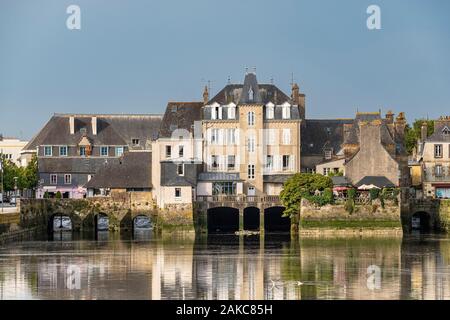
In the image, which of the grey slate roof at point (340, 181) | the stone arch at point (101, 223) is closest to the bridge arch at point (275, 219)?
the grey slate roof at point (340, 181)

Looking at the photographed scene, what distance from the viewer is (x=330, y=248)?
305 ft

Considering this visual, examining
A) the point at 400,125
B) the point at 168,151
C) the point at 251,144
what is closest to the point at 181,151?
the point at 168,151

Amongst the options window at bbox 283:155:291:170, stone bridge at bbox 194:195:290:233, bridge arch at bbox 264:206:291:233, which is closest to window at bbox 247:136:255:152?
window at bbox 283:155:291:170

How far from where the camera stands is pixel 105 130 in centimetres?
14100

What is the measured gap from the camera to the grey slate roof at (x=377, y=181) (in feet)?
368

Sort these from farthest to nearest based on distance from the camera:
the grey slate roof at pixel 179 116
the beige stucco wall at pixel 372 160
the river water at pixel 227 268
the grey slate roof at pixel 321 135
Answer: the grey slate roof at pixel 321 135 < the grey slate roof at pixel 179 116 < the beige stucco wall at pixel 372 160 < the river water at pixel 227 268

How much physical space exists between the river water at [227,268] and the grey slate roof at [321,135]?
2392 centimetres

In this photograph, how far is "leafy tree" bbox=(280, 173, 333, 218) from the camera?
108875mm

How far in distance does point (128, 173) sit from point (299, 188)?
754 inches

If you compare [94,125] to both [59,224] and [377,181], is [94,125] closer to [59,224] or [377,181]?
A: [59,224]

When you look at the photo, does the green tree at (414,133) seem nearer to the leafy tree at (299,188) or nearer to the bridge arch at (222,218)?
the bridge arch at (222,218)

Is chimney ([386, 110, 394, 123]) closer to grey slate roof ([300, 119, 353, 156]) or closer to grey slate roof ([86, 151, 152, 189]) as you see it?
grey slate roof ([300, 119, 353, 156])

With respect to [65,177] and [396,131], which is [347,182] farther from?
[65,177]

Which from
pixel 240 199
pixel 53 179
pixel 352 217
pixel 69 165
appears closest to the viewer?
pixel 352 217
